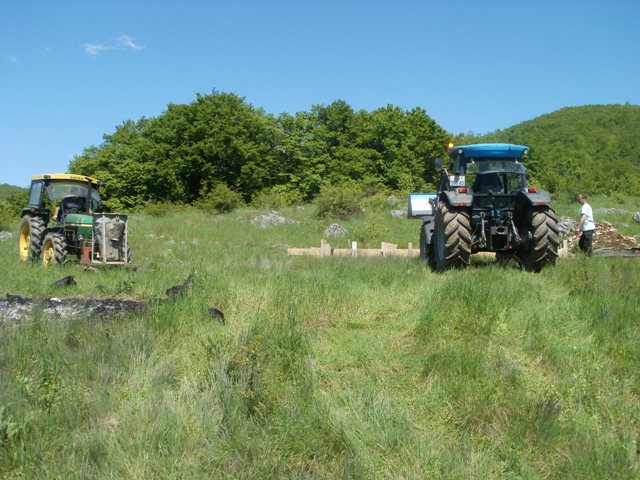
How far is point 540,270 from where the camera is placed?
1015 cm

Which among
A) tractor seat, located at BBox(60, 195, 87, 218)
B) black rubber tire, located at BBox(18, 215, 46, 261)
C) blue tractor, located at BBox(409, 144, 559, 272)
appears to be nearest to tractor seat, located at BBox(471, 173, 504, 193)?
blue tractor, located at BBox(409, 144, 559, 272)

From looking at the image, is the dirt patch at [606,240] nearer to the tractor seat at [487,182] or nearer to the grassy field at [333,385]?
the tractor seat at [487,182]

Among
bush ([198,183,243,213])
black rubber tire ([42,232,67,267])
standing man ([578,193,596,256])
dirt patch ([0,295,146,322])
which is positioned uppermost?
bush ([198,183,243,213])

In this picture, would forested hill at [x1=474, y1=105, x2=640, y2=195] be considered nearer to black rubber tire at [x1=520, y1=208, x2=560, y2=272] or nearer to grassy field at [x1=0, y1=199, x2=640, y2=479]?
black rubber tire at [x1=520, y1=208, x2=560, y2=272]

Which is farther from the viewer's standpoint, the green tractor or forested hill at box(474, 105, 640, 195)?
forested hill at box(474, 105, 640, 195)

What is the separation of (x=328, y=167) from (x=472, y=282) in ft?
161

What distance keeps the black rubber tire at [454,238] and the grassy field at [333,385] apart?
6.58 feet

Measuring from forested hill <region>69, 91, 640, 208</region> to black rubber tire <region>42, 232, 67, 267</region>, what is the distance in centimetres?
3795

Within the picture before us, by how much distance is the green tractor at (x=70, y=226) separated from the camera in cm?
1354

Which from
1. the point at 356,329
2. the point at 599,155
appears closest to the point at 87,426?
the point at 356,329

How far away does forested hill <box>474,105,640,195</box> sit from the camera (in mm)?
49031

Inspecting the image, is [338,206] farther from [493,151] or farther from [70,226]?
[493,151]

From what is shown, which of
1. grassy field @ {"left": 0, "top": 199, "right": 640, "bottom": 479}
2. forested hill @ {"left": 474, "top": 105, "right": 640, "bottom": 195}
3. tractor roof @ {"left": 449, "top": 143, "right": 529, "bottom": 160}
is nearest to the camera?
grassy field @ {"left": 0, "top": 199, "right": 640, "bottom": 479}

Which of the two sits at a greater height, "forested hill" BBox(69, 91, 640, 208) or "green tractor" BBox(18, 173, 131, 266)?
"forested hill" BBox(69, 91, 640, 208)
